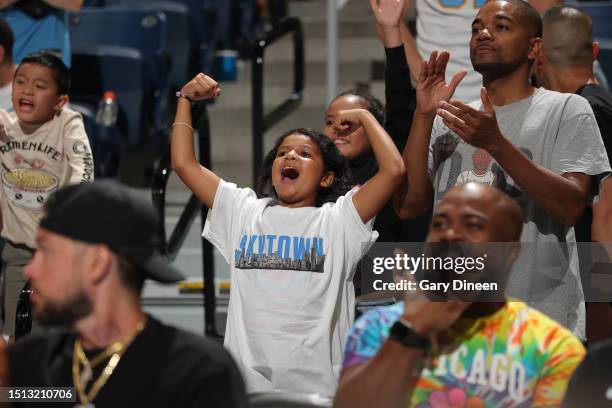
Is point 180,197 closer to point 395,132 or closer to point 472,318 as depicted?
point 395,132

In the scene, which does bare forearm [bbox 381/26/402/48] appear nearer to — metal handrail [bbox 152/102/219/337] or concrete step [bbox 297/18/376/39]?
metal handrail [bbox 152/102/219/337]

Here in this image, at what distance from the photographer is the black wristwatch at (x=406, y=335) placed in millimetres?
2598

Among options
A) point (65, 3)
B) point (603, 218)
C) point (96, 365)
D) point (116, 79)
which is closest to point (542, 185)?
point (603, 218)

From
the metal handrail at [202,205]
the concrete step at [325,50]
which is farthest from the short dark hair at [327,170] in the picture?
the concrete step at [325,50]

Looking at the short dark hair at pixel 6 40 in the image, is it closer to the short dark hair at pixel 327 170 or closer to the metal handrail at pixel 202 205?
the metal handrail at pixel 202 205

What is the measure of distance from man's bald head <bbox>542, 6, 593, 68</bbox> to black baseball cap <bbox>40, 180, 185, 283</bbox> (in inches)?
89.2

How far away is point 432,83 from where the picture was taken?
3.62 m

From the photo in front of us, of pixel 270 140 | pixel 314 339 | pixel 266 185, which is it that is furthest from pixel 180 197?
pixel 314 339

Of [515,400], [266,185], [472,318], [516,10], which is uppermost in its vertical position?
[516,10]

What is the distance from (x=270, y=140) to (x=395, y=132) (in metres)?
3.08

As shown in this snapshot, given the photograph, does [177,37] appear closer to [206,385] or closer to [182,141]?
[182,141]

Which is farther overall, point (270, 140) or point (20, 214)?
point (270, 140)

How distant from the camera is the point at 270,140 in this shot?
23.3 feet

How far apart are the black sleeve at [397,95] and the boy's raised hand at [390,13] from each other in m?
0.09
